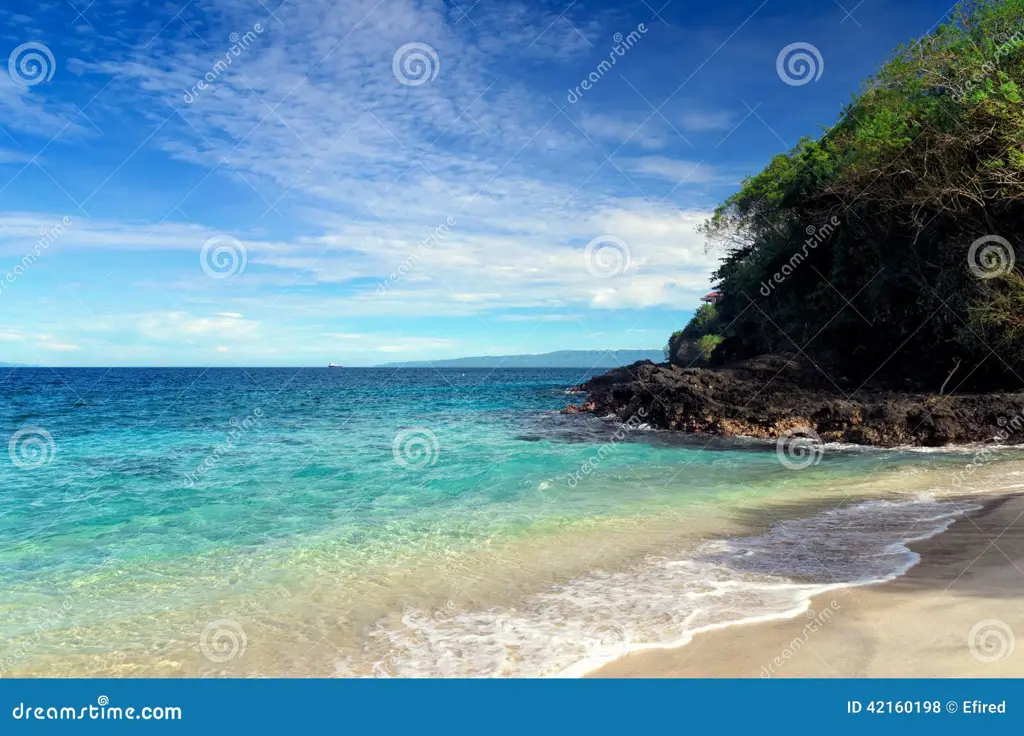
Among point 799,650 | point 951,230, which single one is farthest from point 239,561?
point 951,230

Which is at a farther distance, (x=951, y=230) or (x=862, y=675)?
(x=951, y=230)

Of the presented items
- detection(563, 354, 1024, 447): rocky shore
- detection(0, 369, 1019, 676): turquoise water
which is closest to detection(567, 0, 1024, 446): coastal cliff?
detection(563, 354, 1024, 447): rocky shore

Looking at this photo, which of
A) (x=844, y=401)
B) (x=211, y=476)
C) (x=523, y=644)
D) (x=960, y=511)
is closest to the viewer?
(x=523, y=644)

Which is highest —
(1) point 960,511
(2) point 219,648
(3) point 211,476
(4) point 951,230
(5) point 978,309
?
(4) point 951,230

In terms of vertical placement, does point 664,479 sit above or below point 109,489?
below

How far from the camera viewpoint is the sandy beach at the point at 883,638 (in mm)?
4820

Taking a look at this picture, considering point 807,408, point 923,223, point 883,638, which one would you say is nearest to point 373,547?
point 883,638

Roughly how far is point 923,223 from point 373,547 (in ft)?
73.6

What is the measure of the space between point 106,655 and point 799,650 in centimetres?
628

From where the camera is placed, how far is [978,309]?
19.9 m

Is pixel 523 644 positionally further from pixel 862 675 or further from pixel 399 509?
pixel 399 509

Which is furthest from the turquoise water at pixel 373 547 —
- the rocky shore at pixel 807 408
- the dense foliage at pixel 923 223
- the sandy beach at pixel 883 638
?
the dense foliage at pixel 923 223

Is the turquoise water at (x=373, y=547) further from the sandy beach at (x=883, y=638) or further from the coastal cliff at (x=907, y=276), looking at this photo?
the coastal cliff at (x=907, y=276)

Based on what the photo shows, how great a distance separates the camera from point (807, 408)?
22312 mm
